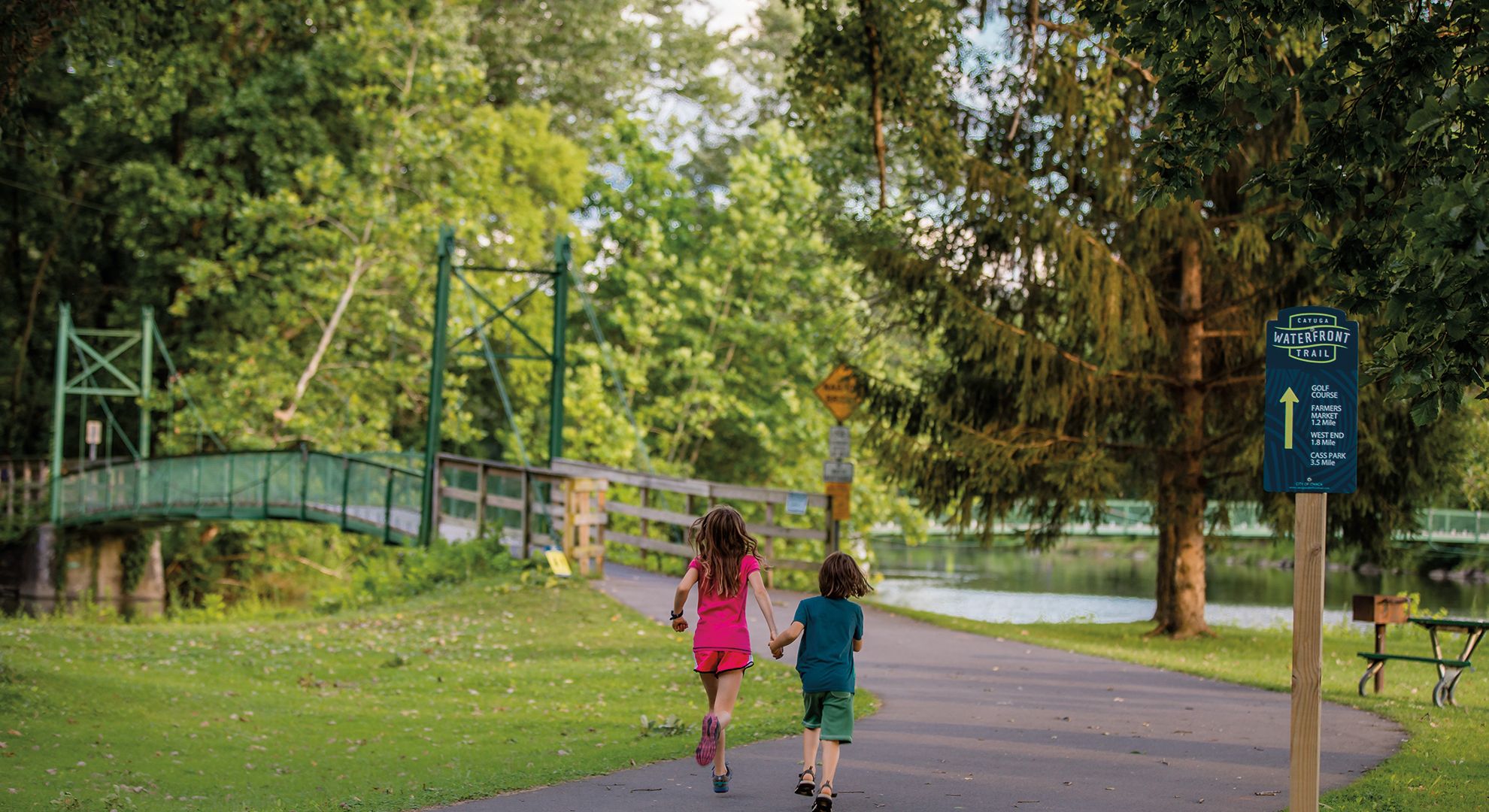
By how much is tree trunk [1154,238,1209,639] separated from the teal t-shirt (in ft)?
29.4

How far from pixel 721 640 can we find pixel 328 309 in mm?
22592

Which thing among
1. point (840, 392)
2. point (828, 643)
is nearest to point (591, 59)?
point (840, 392)

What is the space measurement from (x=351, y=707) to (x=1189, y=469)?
930 centimetres

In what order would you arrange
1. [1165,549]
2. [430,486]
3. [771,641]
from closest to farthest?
[771,641] → [1165,549] → [430,486]

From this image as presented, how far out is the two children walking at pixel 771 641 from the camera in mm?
5742

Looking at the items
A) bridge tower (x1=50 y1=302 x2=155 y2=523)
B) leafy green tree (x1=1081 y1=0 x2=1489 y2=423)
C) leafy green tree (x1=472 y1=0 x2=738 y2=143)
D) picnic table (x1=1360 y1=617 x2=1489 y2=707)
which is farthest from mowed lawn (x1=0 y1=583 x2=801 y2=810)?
leafy green tree (x1=472 y1=0 x2=738 y2=143)

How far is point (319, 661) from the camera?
1088cm

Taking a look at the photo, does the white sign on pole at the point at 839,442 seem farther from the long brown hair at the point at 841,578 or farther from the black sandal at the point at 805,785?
the black sandal at the point at 805,785

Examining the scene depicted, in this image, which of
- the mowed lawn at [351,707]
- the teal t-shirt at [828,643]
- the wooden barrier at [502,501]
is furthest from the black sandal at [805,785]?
the wooden barrier at [502,501]

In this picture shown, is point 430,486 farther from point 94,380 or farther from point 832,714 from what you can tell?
point 94,380

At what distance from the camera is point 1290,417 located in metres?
5.34

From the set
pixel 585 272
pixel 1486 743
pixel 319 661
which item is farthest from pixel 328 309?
pixel 1486 743

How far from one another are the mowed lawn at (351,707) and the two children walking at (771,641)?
1060 mm

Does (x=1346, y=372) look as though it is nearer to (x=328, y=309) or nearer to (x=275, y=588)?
(x=328, y=309)
